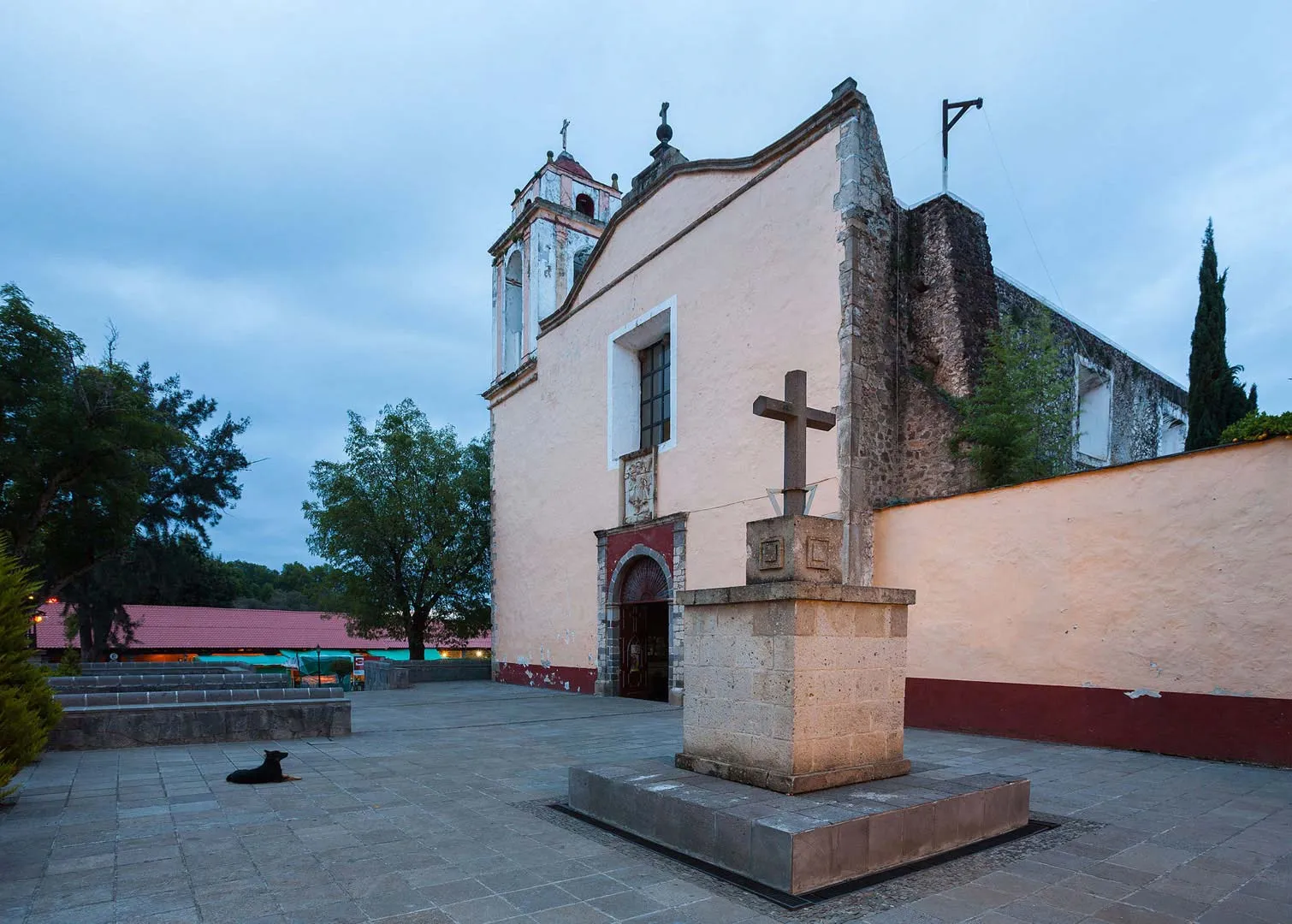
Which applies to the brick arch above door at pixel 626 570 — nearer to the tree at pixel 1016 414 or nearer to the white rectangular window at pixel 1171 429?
the tree at pixel 1016 414

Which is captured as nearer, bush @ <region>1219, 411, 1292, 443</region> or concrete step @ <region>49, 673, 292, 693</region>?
bush @ <region>1219, 411, 1292, 443</region>

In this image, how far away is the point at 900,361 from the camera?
35.0ft

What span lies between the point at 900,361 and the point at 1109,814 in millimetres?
6867

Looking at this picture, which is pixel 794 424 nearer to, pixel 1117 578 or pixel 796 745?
pixel 796 745

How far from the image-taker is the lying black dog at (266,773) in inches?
240

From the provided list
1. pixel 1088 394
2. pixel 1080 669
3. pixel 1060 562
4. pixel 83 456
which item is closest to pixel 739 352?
pixel 1060 562

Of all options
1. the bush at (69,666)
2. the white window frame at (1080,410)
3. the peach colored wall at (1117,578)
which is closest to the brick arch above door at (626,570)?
the peach colored wall at (1117,578)

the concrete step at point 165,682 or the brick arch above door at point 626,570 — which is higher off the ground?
the brick arch above door at point 626,570

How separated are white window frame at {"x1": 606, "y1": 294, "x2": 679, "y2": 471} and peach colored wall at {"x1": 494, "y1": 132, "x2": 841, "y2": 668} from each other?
28cm

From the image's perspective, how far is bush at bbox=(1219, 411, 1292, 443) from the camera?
21.6ft

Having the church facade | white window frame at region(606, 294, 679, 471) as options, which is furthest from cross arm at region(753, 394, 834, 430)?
white window frame at region(606, 294, 679, 471)

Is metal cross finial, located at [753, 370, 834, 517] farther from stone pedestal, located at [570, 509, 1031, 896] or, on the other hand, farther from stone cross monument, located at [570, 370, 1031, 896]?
stone pedestal, located at [570, 509, 1031, 896]

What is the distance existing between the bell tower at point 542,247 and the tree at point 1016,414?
1149 cm

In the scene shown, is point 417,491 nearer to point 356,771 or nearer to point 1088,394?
point 356,771
